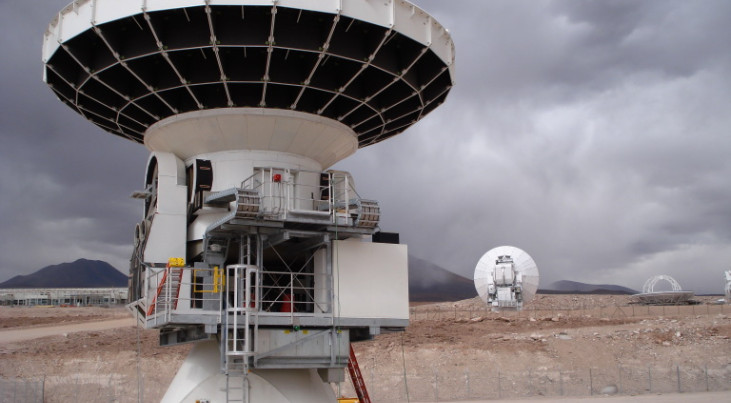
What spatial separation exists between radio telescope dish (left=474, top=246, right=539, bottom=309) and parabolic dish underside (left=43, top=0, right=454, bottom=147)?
178 feet

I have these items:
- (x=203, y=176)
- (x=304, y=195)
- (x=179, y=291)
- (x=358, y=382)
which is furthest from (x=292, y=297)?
(x=358, y=382)

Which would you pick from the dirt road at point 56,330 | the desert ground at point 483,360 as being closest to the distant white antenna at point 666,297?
the desert ground at point 483,360

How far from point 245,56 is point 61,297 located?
14079 cm

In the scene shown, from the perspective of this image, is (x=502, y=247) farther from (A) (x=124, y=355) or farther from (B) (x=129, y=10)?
(B) (x=129, y=10)

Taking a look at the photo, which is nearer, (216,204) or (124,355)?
(216,204)

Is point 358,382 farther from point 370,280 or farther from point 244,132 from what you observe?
point 244,132

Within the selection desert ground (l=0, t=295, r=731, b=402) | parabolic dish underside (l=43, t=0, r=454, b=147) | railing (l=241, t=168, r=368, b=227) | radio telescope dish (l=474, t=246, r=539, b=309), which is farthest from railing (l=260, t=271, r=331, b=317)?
radio telescope dish (l=474, t=246, r=539, b=309)

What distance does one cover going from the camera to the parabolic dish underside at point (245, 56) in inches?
635

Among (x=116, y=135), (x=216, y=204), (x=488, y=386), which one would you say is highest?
(x=116, y=135)

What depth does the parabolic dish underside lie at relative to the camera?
635 inches

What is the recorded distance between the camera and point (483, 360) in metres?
54.9

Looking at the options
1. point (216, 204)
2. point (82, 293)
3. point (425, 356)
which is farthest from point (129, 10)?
point (82, 293)

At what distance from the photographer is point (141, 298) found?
19141 millimetres

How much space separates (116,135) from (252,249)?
8.09 m
